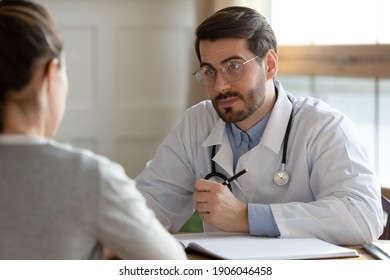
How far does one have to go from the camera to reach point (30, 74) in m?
1.20

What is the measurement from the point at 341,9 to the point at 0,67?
7.87ft

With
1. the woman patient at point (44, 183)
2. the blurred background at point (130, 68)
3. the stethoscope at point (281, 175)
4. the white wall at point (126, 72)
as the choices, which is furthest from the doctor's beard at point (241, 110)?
the white wall at point (126, 72)

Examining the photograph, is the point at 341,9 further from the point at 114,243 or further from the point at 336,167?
the point at 114,243

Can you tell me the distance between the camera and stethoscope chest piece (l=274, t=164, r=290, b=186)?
2.04 meters

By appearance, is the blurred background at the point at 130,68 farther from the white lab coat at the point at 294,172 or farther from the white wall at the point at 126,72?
the white lab coat at the point at 294,172

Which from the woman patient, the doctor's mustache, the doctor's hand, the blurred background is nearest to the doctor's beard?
the doctor's mustache

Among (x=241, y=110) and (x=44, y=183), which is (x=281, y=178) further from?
(x=44, y=183)

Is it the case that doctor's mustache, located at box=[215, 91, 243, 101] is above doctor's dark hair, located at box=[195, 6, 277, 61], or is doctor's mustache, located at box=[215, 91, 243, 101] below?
below

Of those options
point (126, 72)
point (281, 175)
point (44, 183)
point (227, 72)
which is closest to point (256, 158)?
point (281, 175)

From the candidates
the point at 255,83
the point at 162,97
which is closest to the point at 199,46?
the point at 255,83

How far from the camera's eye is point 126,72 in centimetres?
409

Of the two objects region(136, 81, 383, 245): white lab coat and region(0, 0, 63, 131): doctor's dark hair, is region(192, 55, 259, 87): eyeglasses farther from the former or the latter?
region(0, 0, 63, 131): doctor's dark hair

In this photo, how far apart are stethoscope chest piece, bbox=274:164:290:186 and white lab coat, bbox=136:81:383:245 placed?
0.6 inches

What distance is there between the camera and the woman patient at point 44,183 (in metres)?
1.16
